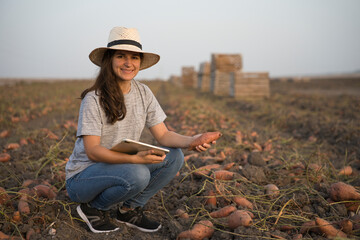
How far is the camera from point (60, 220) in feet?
6.06

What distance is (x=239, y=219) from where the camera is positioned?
1.63 m

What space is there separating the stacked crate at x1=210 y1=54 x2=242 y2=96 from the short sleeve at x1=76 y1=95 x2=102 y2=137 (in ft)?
28.6

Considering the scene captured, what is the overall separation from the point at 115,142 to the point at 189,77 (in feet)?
50.6

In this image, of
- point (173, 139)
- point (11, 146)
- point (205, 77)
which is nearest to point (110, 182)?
point (173, 139)

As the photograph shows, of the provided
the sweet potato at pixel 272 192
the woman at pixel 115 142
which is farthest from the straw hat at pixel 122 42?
the sweet potato at pixel 272 192

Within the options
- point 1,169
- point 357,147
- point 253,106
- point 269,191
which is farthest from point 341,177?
point 253,106

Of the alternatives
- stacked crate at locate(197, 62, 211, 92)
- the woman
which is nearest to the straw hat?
the woman

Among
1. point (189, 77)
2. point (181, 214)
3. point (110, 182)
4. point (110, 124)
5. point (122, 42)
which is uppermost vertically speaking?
point (189, 77)

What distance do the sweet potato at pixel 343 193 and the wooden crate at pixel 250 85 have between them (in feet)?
23.4

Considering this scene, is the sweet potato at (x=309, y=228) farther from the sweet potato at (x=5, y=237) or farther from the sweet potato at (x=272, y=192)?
the sweet potato at (x=5, y=237)

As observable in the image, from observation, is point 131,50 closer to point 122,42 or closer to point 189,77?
point 122,42

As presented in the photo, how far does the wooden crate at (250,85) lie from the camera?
8945 millimetres

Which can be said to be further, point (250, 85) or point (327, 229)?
point (250, 85)

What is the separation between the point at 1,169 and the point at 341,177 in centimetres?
307
